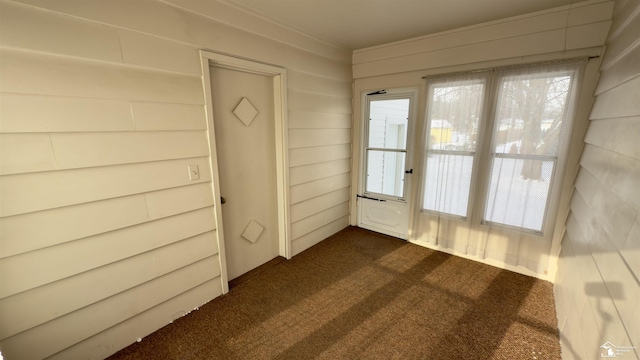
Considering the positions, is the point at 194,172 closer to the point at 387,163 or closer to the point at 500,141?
the point at 387,163

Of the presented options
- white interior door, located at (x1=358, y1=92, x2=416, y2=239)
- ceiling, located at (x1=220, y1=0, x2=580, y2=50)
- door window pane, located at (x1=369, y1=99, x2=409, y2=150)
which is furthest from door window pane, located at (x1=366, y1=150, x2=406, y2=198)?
ceiling, located at (x1=220, y1=0, x2=580, y2=50)

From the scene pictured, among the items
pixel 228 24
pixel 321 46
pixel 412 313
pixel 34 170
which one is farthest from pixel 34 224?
pixel 321 46

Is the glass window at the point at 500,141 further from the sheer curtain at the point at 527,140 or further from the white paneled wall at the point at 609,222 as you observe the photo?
the white paneled wall at the point at 609,222

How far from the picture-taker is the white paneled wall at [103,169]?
→ 1303 millimetres

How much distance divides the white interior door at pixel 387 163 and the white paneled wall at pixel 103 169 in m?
1.84

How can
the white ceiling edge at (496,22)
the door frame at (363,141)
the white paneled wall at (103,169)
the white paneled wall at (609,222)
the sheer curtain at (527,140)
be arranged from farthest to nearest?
the door frame at (363,141), the sheer curtain at (527,140), the white ceiling edge at (496,22), the white paneled wall at (103,169), the white paneled wall at (609,222)

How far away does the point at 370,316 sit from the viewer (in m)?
2.07

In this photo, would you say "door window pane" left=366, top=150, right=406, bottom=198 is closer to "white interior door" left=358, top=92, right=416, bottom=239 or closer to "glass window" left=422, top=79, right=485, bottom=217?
"white interior door" left=358, top=92, right=416, bottom=239

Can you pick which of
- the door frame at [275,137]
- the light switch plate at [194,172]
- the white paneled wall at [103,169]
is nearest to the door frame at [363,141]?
the door frame at [275,137]

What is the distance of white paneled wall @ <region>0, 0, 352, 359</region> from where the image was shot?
130 centimetres

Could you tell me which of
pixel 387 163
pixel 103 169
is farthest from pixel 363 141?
pixel 103 169

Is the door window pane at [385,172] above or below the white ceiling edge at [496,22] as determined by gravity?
below

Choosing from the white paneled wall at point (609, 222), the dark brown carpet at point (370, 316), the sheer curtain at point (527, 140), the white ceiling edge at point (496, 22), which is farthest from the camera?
the sheer curtain at point (527, 140)

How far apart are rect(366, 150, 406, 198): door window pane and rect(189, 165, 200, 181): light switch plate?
2.40 meters
